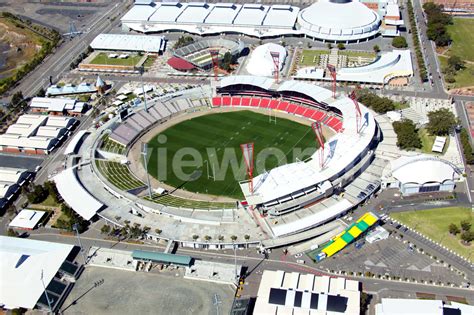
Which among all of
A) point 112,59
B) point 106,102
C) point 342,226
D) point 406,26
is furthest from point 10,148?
point 406,26

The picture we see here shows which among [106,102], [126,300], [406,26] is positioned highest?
[406,26]

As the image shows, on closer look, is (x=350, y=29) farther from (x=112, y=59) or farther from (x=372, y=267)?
(x=372, y=267)

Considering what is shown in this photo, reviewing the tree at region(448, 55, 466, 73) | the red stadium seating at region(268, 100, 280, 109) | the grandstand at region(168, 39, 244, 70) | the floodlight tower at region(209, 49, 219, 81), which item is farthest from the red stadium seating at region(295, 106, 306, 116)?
the tree at region(448, 55, 466, 73)

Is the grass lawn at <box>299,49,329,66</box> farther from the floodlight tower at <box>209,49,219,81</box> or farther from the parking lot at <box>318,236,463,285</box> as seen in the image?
the parking lot at <box>318,236,463,285</box>

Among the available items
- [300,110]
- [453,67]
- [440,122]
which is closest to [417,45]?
[453,67]

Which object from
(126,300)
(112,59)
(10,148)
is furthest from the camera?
(112,59)
